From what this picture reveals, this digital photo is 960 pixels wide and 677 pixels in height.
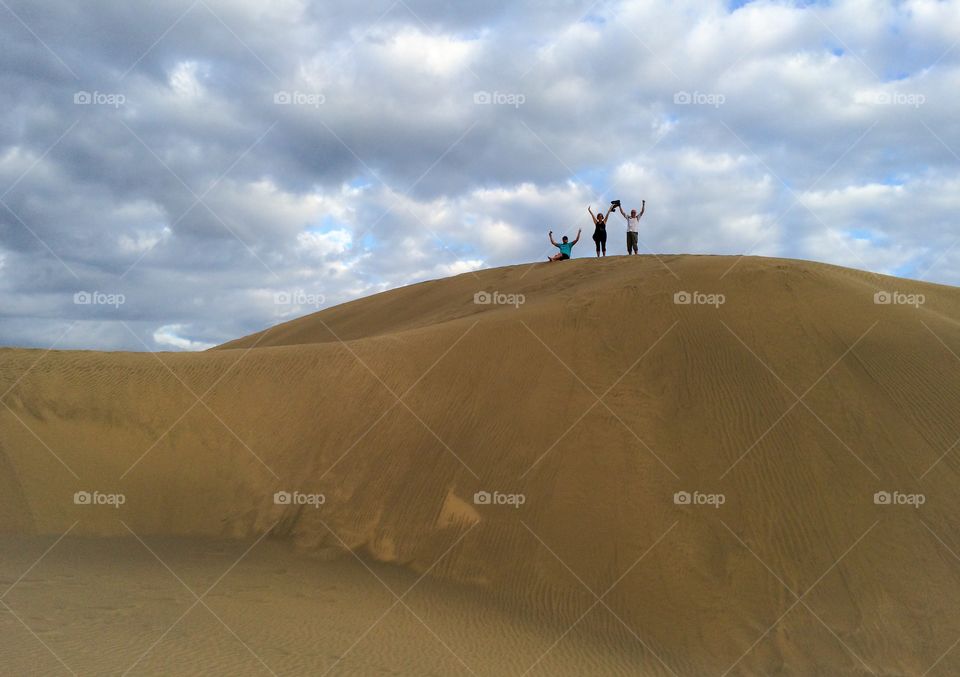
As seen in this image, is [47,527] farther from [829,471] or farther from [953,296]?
[953,296]

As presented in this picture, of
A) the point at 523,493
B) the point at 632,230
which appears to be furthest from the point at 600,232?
the point at 523,493

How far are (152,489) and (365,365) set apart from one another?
5229mm

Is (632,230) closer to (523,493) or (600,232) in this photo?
(600,232)

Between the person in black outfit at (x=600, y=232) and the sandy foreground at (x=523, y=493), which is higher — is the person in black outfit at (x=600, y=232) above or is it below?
above

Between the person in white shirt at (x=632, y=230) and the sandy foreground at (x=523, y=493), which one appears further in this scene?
the person in white shirt at (x=632, y=230)

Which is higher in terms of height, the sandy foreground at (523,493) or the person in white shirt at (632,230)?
the person in white shirt at (632,230)

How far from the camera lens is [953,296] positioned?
60.6ft

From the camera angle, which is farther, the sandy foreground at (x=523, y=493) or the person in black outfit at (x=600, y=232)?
the person in black outfit at (x=600, y=232)

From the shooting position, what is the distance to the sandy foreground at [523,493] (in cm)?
871

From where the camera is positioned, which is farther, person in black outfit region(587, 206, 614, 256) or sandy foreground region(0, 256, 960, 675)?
person in black outfit region(587, 206, 614, 256)

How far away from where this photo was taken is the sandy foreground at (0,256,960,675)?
28.6 feet

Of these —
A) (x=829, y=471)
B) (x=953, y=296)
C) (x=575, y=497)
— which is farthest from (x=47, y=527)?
(x=953, y=296)

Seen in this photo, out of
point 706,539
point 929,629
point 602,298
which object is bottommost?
point 929,629

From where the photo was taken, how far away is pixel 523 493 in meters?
11.4
